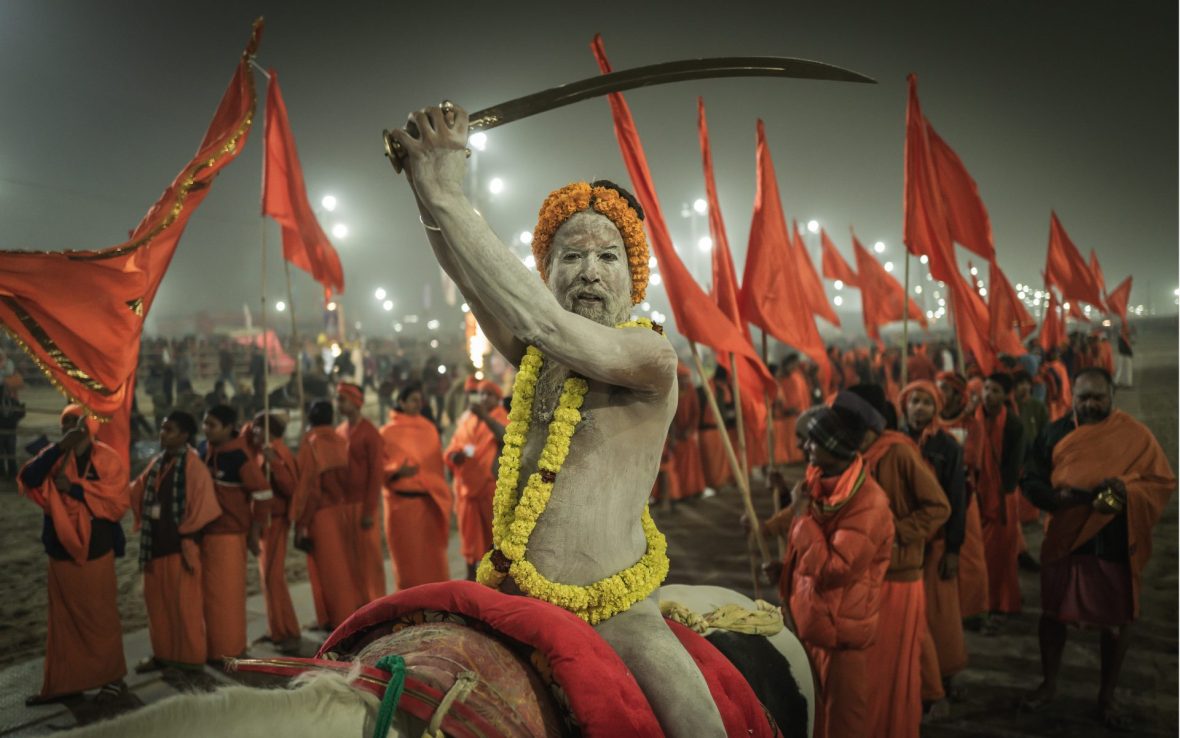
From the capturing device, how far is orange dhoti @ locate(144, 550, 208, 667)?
18.9ft

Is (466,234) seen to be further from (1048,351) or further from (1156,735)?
(1048,351)

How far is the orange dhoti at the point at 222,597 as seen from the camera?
5.93 meters

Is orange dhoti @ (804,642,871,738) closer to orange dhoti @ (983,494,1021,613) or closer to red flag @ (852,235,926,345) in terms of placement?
orange dhoti @ (983,494,1021,613)

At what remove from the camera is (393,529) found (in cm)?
743

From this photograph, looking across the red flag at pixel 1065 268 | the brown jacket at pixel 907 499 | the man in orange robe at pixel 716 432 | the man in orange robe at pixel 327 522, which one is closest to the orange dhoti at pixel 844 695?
the brown jacket at pixel 907 499

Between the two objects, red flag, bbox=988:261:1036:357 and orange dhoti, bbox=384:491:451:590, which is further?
red flag, bbox=988:261:1036:357

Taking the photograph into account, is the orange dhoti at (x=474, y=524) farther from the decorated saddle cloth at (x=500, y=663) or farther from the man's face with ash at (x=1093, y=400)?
the decorated saddle cloth at (x=500, y=663)

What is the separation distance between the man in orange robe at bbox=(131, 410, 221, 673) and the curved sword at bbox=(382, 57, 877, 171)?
492cm

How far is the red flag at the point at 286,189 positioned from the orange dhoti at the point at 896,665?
19.3 feet

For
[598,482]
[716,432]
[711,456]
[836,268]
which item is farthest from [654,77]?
[836,268]

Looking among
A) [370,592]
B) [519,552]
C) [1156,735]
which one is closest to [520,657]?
[519,552]

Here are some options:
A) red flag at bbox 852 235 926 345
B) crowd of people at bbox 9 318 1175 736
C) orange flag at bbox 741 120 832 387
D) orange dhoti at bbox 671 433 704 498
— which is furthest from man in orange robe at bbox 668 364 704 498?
A: orange flag at bbox 741 120 832 387

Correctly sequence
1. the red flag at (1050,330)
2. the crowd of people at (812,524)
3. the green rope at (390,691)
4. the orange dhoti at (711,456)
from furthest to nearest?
the red flag at (1050,330) → the orange dhoti at (711,456) → the crowd of people at (812,524) → the green rope at (390,691)

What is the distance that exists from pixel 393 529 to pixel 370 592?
0.63 m
